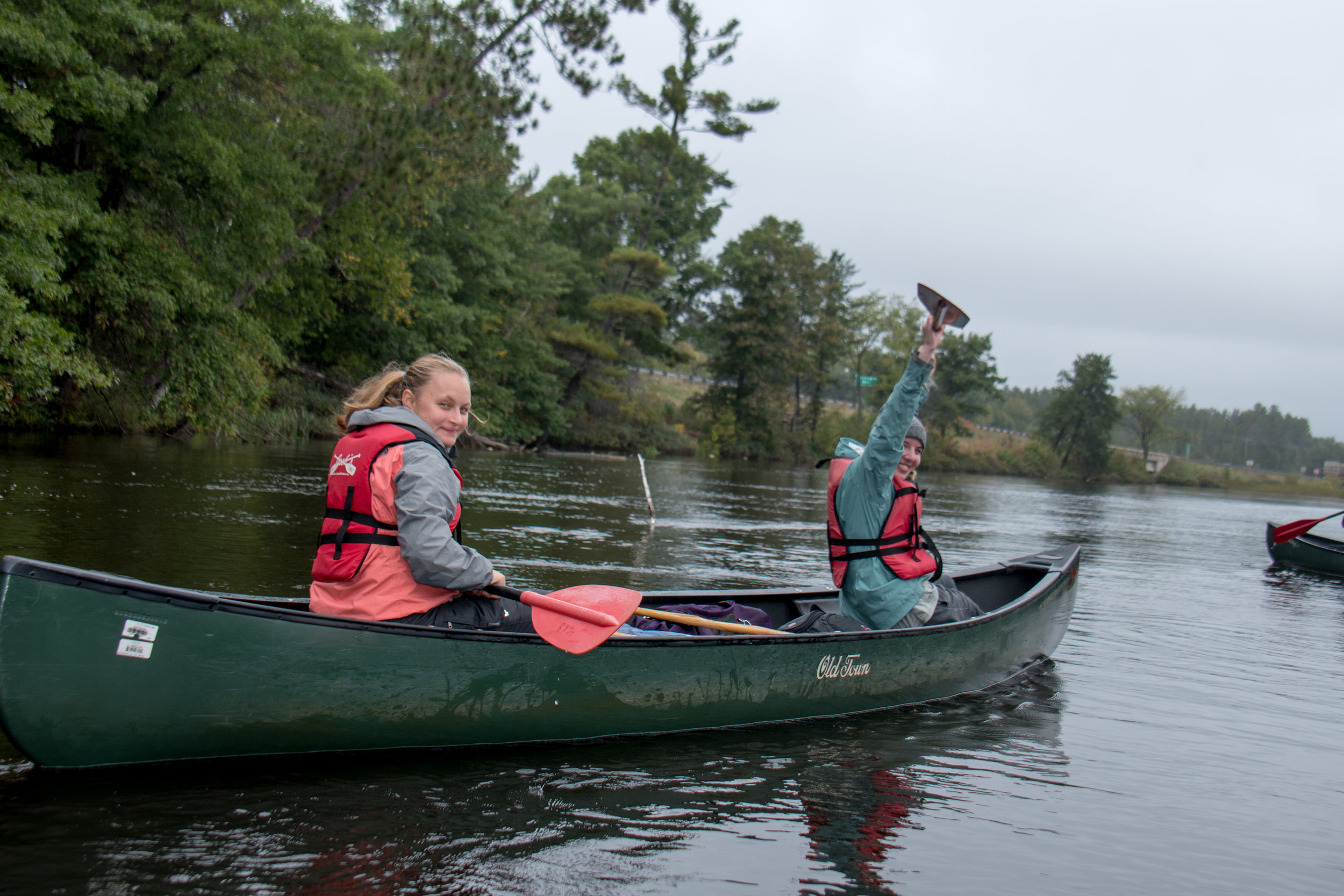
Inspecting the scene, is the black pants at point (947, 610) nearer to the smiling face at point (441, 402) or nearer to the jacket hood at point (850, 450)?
the jacket hood at point (850, 450)

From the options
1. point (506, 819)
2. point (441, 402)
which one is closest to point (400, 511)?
point (441, 402)

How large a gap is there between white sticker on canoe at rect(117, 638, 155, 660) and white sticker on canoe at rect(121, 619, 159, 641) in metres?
0.01

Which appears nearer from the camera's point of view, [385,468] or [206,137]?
[385,468]

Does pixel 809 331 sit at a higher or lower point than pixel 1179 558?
higher

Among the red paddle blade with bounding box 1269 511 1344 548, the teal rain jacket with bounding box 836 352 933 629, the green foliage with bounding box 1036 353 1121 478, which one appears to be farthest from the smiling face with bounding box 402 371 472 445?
the green foliage with bounding box 1036 353 1121 478

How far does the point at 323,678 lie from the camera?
125 inches

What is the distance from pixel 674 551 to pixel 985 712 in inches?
200

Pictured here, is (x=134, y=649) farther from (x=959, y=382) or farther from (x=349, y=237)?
(x=959, y=382)

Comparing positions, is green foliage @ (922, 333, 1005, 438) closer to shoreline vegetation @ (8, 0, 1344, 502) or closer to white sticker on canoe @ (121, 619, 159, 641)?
shoreline vegetation @ (8, 0, 1344, 502)

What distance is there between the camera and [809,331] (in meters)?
44.0

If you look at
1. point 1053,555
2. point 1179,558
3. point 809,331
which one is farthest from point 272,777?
point 809,331

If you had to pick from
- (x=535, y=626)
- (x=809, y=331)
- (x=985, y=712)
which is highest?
(x=809, y=331)

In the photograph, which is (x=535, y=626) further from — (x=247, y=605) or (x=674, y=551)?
(x=674, y=551)

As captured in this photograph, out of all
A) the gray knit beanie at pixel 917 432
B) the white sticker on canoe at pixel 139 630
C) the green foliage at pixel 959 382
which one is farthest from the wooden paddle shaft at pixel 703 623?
the green foliage at pixel 959 382
